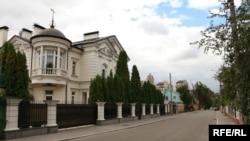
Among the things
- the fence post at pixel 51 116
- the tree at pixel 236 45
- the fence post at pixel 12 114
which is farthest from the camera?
the fence post at pixel 51 116

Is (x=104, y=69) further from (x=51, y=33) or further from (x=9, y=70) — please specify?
(x=9, y=70)

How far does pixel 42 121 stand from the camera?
17703 mm

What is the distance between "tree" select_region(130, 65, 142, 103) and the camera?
1417 inches

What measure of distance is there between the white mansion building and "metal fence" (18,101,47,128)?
10959 millimetres

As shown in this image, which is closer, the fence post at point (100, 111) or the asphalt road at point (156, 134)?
the asphalt road at point (156, 134)

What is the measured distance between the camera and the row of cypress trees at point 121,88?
2606 cm

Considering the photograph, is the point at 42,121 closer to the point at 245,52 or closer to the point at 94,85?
the point at 94,85

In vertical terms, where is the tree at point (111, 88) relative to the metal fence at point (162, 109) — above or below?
above

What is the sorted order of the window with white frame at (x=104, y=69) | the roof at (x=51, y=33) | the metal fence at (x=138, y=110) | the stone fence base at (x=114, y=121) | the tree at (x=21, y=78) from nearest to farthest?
1. the tree at (x=21, y=78)
2. the stone fence base at (x=114, y=121)
3. the roof at (x=51, y=33)
4. the metal fence at (x=138, y=110)
5. the window with white frame at (x=104, y=69)

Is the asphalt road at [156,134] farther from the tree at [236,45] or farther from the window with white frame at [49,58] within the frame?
the window with white frame at [49,58]

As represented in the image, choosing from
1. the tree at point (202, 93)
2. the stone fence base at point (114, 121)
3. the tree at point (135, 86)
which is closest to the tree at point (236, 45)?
the stone fence base at point (114, 121)

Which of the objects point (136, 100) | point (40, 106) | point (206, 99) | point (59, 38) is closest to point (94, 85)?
point (59, 38)

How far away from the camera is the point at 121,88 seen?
1197 inches

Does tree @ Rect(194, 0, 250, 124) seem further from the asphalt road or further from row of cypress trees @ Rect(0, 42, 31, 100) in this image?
row of cypress trees @ Rect(0, 42, 31, 100)
